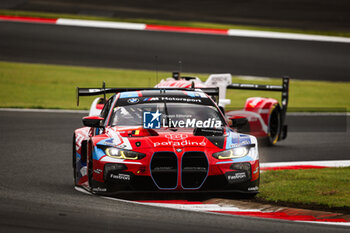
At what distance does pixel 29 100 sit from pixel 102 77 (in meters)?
3.65

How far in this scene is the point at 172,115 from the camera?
9180 mm

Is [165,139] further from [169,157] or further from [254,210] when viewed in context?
[254,210]

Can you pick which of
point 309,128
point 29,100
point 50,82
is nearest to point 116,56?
point 50,82

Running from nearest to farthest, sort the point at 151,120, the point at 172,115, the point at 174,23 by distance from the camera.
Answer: the point at 151,120 < the point at 172,115 < the point at 174,23

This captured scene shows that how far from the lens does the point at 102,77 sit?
2239cm

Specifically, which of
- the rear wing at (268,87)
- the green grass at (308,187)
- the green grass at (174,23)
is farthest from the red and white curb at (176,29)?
the green grass at (308,187)

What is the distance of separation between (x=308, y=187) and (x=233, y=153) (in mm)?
1534

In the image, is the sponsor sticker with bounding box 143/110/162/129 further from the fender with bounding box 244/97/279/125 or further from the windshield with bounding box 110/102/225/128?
the fender with bounding box 244/97/279/125

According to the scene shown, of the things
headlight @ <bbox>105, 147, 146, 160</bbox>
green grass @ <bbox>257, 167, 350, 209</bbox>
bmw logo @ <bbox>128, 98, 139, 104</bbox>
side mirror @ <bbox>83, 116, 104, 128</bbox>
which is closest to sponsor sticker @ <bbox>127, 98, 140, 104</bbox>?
bmw logo @ <bbox>128, 98, 139, 104</bbox>

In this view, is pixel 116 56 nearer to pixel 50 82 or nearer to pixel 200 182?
pixel 50 82

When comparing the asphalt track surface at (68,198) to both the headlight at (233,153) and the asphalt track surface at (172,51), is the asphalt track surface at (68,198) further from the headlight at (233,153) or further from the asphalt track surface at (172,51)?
the asphalt track surface at (172,51)

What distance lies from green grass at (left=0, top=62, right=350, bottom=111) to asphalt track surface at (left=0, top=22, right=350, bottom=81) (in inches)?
27.9

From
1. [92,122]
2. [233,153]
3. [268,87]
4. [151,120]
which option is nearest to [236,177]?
[233,153]

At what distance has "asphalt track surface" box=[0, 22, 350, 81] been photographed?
24.0 m
